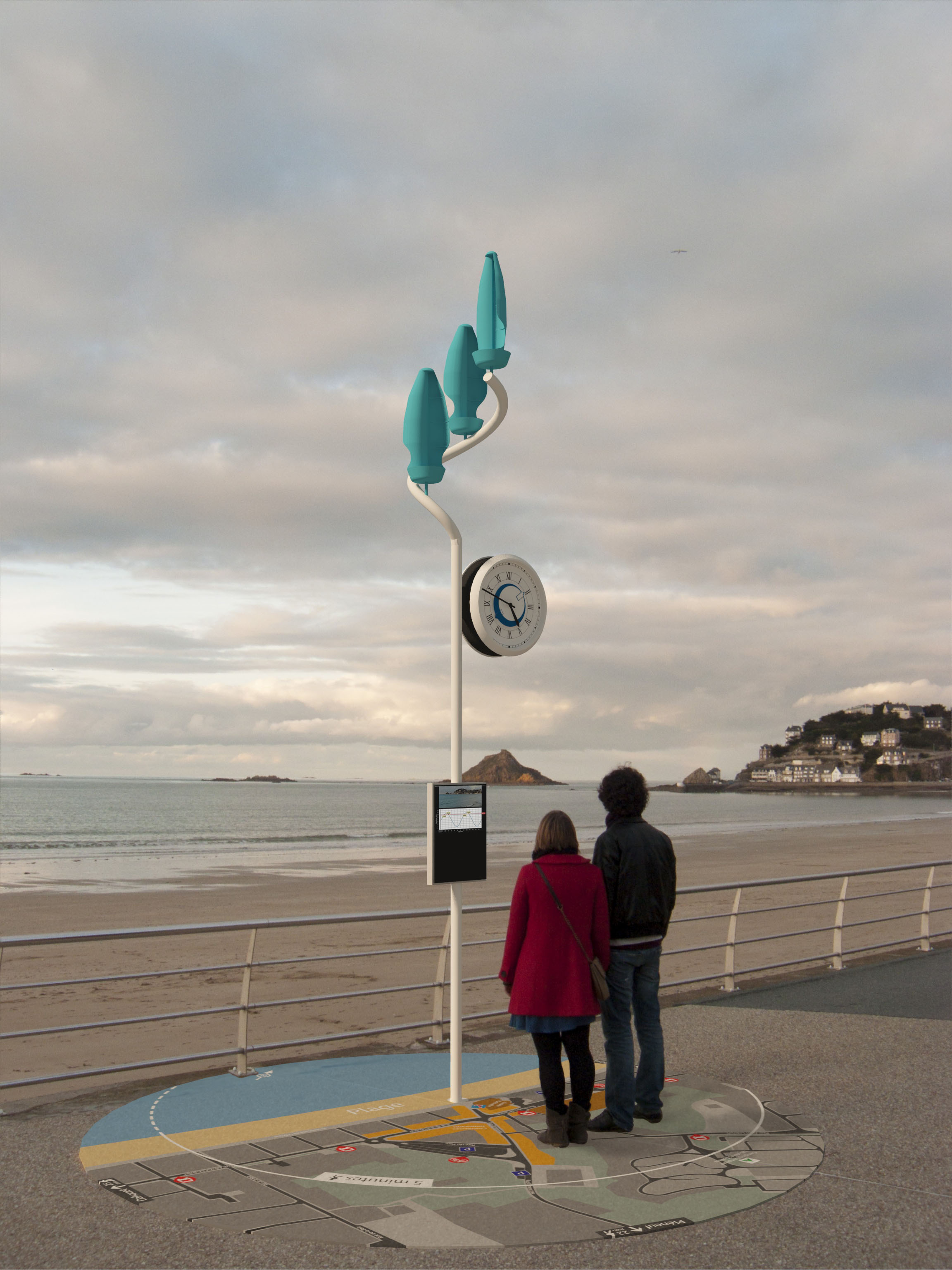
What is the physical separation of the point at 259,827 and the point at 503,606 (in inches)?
2204

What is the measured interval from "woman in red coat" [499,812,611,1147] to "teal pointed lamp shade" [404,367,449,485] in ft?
7.03

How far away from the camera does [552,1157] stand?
14.5ft

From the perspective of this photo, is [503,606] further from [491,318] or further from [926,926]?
[926,926]

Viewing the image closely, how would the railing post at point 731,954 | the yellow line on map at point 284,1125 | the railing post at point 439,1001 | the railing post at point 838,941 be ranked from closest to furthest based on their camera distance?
the yellow line on map at point 284,1125 < the railing post at point 439,1001 < the railing post at point 731,954 < the railing post at point 838,941

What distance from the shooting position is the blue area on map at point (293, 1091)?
16.1ft

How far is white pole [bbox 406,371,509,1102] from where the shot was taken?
5227mm

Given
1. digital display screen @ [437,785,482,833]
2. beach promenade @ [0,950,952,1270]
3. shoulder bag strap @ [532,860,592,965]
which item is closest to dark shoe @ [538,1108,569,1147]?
shoulder bag strap @ [532,860,592,965]

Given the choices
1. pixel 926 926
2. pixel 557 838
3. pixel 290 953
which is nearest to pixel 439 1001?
pixel 557 838

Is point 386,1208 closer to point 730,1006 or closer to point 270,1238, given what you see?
point 270,1238

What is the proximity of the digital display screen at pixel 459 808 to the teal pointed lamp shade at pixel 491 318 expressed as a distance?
2.43 m

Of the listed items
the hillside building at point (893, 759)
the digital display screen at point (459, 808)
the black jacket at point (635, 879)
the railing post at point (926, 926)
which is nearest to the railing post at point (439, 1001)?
the digital display screen at point (459, 808)

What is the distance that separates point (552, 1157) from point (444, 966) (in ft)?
6.93

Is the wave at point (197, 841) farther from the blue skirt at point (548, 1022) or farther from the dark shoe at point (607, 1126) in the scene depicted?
the blue skirt at point (548, 1022)

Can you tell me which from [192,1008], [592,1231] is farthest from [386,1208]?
[192,1008]
